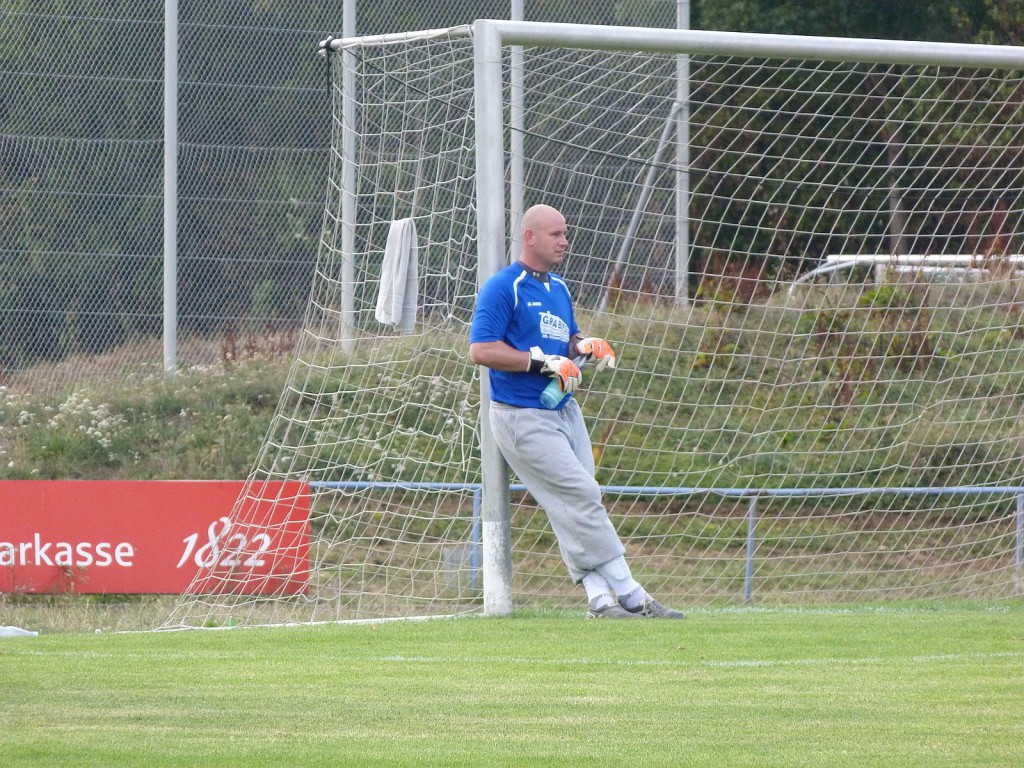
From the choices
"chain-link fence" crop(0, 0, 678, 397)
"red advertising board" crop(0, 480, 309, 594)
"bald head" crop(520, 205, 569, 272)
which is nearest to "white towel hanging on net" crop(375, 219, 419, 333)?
"bald head" crop(520, 205, 569, 272)

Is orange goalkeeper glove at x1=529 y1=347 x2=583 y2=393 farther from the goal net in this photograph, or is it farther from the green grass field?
the green grass field

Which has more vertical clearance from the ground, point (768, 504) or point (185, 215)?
point (185, 215)

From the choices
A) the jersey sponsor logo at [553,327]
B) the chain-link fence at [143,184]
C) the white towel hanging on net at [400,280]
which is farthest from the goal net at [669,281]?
the chain-link fence at [143,184]

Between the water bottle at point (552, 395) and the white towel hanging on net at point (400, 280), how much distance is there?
1269 millimetres

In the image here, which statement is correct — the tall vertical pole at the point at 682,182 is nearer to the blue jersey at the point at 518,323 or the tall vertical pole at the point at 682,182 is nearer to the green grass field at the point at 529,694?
the blue jersey at the point at 518,323

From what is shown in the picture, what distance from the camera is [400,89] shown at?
9508 mm

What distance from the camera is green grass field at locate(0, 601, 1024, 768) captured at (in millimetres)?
4164

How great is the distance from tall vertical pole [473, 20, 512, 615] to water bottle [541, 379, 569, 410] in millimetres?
536

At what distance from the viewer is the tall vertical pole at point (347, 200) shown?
9287mm

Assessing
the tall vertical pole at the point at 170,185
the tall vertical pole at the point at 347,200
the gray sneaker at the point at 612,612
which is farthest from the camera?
the tall vertical pole at the point at 170,185

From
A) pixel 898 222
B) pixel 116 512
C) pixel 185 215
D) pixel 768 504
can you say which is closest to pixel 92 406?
pixel 185 215

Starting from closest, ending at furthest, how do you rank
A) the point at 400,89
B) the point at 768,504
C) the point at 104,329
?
the point at 400,89 < the point at 768,504 < the point at 104,329

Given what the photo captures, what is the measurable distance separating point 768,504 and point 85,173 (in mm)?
7878

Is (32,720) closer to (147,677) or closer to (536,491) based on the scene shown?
(147,677)
